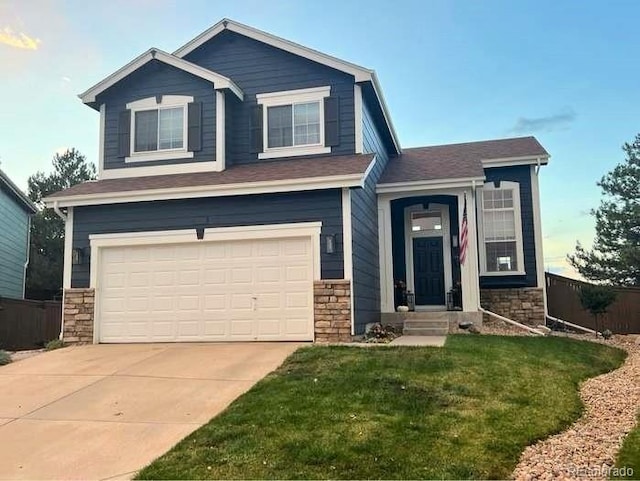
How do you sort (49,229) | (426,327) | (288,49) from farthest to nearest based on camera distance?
1. (49,229)
2. (288,49)
3. (426,327)

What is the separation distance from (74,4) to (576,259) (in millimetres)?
20617

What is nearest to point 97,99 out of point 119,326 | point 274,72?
point 274,72

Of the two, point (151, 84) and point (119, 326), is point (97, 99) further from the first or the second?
point (119, 326)

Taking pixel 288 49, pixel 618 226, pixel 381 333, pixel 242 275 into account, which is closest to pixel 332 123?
pixel 288 49

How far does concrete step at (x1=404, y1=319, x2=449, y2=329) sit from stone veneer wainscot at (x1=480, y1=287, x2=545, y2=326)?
285 centimetres

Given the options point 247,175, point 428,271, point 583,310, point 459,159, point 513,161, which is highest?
point 459,159

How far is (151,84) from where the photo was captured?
1278cm

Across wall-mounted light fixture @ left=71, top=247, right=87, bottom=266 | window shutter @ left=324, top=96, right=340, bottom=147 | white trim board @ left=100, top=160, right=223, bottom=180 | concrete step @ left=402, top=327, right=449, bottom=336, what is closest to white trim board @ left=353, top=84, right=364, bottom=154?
window shutter @ left=324, top=96, right=340, bottom=147

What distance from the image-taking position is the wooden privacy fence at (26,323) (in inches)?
594

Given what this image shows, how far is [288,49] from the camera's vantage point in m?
12.5

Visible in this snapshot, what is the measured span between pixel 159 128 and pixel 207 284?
13.4 ft

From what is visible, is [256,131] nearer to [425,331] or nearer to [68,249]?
[68,249]

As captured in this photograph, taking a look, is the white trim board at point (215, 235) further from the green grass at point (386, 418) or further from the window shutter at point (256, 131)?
the green grass at point (386, 418)

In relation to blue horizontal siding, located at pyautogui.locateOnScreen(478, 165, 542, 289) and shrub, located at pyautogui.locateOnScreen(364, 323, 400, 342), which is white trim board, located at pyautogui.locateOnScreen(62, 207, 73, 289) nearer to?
shrub, located at pyautogui.locateOnScreen(364, 323, 400, 342)
